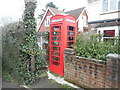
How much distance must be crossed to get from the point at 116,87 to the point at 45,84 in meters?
2.46

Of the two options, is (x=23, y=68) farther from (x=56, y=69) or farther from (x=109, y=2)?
(x=109, y=2)

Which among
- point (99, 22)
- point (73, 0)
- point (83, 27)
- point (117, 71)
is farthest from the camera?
point (83, 27)

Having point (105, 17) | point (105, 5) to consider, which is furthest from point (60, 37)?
point (105, 5)

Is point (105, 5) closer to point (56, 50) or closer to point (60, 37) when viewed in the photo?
point (60, 37)

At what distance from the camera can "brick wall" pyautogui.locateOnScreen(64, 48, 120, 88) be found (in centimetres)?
238

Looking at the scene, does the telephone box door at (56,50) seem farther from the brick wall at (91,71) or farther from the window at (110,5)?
the window at (110,5)

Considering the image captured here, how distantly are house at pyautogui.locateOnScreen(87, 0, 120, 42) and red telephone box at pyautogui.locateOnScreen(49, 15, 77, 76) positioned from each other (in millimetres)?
4023

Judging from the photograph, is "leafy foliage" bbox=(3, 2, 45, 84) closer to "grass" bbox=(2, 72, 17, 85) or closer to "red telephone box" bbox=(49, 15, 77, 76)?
"grass" bbox=(2, 72, 17, 85)

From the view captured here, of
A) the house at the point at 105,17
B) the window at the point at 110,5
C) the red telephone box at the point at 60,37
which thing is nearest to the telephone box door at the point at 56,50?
the red telephone box at the point at 60,37

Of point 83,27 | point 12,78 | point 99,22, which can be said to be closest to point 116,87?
point 12,78

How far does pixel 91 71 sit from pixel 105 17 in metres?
7.02

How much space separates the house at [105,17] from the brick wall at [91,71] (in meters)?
4.69

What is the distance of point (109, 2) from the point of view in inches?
306

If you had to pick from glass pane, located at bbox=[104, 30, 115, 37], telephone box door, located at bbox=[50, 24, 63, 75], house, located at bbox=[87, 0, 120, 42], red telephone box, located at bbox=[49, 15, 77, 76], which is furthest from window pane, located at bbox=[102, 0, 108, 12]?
telephone box door, located at bbox=[50, 24, 63, 75]
